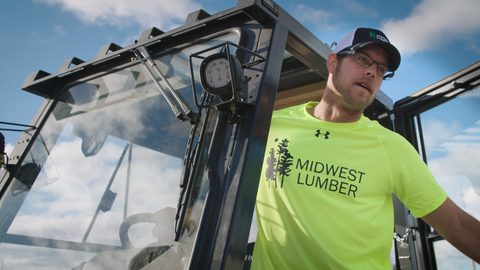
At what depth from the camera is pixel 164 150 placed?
1585mm

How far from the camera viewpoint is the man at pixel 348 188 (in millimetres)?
1391

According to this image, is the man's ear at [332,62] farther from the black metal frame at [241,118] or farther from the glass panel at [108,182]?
the glass panel at [108,182]

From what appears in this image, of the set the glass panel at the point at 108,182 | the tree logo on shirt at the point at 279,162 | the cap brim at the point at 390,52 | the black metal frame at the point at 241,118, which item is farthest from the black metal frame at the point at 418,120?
the glass panel at the point at 108,182

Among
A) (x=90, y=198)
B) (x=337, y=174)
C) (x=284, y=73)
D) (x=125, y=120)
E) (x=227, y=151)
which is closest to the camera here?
(x=227, y=151)

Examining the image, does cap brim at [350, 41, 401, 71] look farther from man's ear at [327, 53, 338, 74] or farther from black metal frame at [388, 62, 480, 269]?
black metal frame at [388, 62, 480, 269]

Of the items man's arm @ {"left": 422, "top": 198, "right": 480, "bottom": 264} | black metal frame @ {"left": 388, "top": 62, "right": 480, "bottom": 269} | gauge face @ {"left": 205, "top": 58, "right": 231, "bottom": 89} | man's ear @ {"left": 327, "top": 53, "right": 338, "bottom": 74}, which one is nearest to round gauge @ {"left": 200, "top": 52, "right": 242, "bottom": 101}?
gauge face @ {"left": 205, "top": 58, "right": 231, "bottom": 89}

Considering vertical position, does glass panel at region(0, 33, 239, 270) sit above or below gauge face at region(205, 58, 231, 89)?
below

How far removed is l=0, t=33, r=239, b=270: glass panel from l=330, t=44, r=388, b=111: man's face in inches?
25.0

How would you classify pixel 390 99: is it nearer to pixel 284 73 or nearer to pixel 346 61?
pixel 284 73

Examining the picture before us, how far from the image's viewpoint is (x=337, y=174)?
4.84ft

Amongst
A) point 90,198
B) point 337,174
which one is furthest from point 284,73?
point 90,198

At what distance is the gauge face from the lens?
4.17 ft

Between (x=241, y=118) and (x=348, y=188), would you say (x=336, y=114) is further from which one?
(x=241, y=118)

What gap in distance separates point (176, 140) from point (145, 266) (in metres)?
0.56
